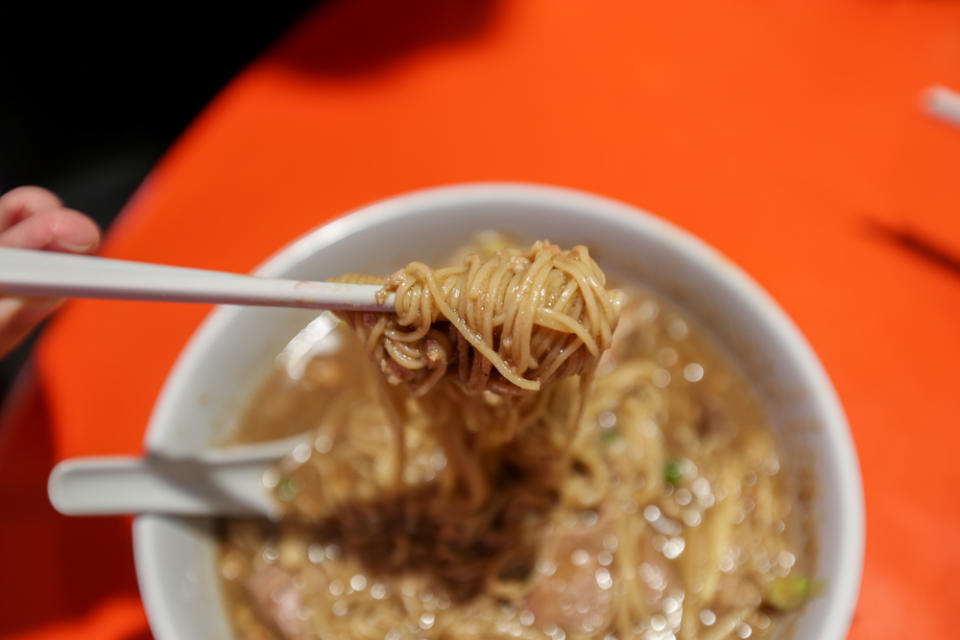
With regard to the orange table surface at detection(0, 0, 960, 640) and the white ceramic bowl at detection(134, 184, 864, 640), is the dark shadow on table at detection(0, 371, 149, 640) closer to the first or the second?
the orange table surface at detection(0, 0, 960, 640)

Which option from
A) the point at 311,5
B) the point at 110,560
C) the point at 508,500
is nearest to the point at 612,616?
the point at 508,500

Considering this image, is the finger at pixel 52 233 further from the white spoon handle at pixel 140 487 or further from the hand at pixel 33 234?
the white spoon handle at pixel 140 487

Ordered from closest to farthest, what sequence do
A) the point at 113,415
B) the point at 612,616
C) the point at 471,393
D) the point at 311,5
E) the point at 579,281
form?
1. the point at 579,281
2. the point at 471,393
3. the point at 612,616
4. the point at 113,415
5. the point at 311,5

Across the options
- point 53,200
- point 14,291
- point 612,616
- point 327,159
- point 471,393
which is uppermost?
point 327,159

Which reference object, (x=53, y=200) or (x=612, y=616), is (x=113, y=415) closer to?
(x=53, y=200)

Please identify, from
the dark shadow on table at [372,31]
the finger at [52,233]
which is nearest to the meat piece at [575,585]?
the finger at [52,233]

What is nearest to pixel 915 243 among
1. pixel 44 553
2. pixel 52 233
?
pixel 52 233
